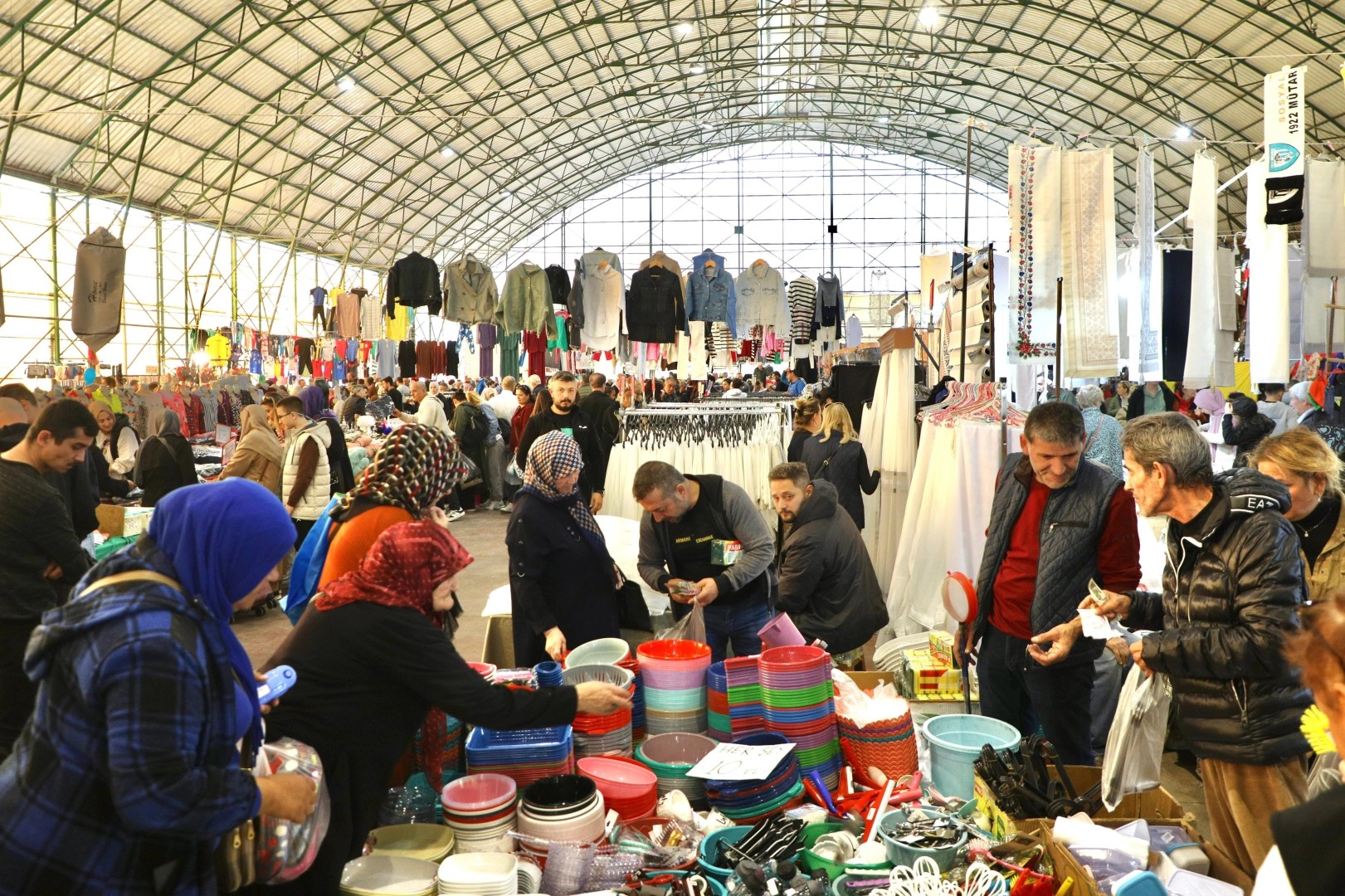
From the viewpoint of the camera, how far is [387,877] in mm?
1944

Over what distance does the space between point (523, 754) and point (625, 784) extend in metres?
0.25

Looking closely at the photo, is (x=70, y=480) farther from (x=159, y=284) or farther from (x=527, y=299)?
(x=159, y=284)

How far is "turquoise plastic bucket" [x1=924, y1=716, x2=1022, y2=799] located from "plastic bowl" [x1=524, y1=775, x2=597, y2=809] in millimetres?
924

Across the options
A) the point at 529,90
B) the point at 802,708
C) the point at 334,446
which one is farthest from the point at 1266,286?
the point at 529,90

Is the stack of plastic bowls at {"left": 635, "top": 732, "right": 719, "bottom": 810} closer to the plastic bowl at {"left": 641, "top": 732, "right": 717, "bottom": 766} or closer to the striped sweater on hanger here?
the plastic bowl at {"left": 641, "top": 732, "right": 717, "bottom": 766}

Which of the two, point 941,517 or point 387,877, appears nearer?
point 387,877

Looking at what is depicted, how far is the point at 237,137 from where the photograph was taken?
1697 cm

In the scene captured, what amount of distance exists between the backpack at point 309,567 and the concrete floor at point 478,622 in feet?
7.32

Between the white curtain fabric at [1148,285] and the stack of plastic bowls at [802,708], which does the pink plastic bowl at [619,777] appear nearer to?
the stack of plastic bowls at [802,708]

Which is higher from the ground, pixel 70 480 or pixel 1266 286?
pixel 1266 286

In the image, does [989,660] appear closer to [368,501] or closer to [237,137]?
[368,501]

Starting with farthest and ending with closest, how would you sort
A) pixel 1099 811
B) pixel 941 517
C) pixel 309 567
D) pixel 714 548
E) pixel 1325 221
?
pixel 941 517
pixel 1325 221
pixel 714 548
pixel 309 567
pixel 1099 811

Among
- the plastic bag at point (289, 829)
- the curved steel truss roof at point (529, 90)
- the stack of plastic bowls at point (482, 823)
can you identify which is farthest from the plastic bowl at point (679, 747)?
the curved steel truss roof at point (529, 90)

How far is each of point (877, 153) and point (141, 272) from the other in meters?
19.3
